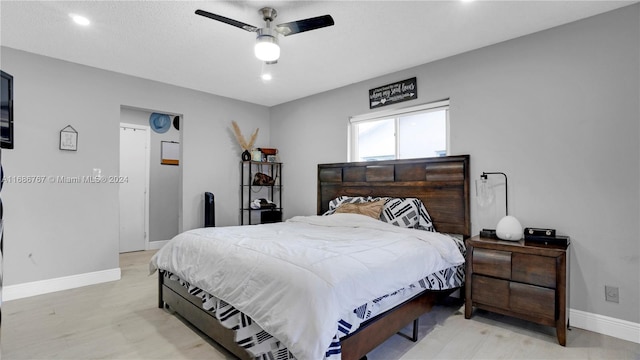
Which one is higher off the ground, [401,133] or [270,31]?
[270,31]

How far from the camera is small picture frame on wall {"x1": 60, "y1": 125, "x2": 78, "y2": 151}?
361 centimetres

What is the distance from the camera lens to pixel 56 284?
3.54 metres

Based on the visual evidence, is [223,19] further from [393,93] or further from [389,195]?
[389,195]

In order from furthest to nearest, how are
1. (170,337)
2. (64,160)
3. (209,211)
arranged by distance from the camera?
(209,211) → (64,160) → (170,337)

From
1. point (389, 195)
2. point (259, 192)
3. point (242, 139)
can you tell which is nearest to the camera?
point (389, 195)

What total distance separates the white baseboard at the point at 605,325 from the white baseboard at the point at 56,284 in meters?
4.72

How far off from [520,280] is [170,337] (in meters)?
2.75

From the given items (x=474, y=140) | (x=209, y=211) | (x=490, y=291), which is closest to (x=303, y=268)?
(x=490, y=291)

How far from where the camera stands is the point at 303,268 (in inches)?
73.2

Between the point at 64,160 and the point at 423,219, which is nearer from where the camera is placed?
the point at 423,219

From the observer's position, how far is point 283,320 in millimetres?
1716

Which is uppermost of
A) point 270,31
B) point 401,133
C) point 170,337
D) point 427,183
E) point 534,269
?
point 270,31

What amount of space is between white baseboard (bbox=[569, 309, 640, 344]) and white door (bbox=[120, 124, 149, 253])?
5.86 m

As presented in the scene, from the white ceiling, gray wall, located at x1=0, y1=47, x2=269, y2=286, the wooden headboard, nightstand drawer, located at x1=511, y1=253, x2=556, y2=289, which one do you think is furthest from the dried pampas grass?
nightstand drawer, located at x1=511, y1=253, x2=556, y2=289
